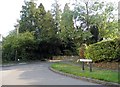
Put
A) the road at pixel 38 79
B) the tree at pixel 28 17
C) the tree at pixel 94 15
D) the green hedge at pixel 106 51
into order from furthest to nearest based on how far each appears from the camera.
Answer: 1. the tree at pixel 28 17
2. the tree at pixel 94 15
3. the green hedge at pixel 106 51
4. the road at pixel 38 79

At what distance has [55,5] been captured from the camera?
6356 centimetres

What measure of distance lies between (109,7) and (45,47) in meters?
15.6

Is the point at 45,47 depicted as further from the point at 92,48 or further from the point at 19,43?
the point at 92,48

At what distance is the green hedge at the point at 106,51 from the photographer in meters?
23.0

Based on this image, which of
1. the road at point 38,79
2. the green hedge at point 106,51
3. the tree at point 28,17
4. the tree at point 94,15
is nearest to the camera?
the road at point 38,79

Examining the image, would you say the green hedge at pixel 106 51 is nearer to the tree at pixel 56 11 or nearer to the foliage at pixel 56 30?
the foliage at pixel 56 30

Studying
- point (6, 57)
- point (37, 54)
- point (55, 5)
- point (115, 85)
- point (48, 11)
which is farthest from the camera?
point (55, 5)

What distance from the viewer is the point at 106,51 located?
24062 millimetres

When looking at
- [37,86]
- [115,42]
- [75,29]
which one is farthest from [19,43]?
[37,86]

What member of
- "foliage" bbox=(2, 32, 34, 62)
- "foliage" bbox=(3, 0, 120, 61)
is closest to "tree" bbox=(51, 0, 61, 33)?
"foliage" bbox=(3, 0, 120, 61)

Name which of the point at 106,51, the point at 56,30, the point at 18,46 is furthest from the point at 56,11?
the point at 106,51

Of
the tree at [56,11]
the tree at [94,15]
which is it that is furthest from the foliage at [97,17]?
the tree at [56,11]

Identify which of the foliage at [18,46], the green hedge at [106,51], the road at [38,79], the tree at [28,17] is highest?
the tree at [28,17]

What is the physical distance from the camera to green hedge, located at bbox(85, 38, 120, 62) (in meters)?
23.0
